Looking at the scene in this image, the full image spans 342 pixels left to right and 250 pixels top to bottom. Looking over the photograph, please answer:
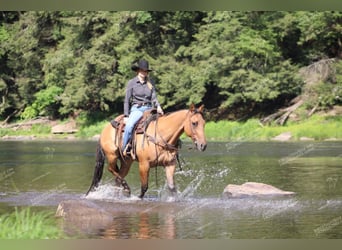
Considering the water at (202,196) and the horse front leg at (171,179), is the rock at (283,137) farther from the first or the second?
the horse front leg at (171,179)

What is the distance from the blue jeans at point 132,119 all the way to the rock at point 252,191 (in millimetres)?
1390

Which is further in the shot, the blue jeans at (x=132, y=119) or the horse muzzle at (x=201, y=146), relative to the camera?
the blue jeans at (x=132, y=119)

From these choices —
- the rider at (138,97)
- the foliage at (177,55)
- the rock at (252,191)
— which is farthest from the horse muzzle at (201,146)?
the foliage at (177,55)

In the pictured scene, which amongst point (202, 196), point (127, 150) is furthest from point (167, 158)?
point (202, 196)

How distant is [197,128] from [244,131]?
586 inches

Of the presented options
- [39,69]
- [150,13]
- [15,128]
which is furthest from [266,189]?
[150,13]

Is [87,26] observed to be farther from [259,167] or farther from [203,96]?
[259,167]

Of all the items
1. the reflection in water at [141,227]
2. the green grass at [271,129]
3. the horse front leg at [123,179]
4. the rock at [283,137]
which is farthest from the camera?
the rock at [283,137]

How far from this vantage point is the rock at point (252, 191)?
9383 millimetres

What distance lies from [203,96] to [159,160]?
16.8 meters

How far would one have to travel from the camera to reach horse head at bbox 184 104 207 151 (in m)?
8.48

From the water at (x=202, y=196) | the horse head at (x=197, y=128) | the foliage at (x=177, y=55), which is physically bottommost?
the water at (x=202, y=196)

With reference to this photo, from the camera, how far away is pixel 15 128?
65.1ft

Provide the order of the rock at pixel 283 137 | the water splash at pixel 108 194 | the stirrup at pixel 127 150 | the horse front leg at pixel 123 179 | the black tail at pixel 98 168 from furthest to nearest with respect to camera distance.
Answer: the rock at pixel 283 137 → the black tail at pixel 98 168 → the horse front leg at pixel 123 179 → the water splash at pixel 108 194 → the stirrup at pixel 127 150
